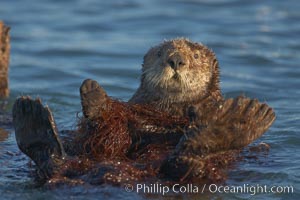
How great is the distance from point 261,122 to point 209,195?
2.21ft

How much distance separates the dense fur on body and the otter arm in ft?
3.18

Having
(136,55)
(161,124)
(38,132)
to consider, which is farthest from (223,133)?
(136,55)

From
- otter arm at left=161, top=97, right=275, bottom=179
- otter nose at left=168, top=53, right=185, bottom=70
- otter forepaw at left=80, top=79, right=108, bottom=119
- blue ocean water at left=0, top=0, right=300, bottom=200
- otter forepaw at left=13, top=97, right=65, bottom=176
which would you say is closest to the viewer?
otter arm at left=161, top=97, right=275, bottom=179

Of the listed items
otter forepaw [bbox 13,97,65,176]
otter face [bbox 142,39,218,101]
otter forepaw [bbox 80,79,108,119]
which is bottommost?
otter forepaw [bbox 13,97,65,176]

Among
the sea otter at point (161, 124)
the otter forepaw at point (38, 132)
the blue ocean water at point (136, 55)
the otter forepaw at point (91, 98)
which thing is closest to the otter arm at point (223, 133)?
the sea otter at point (161, 124)

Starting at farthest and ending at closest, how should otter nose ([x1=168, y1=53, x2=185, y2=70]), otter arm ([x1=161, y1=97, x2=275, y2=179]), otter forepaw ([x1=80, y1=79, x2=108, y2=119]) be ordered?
otter nose ([x1=168, y1=53, x2=185, y2=70]) → otter forepaw ([x1=80, y1=79, x2=108, y2=119]) → otter arm ([x1=161, y1=97, x2=275, y2=179])

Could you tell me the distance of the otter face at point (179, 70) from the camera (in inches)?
256

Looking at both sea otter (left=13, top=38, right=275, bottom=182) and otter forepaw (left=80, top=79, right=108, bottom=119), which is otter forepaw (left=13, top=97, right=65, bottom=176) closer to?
sea otter (left=13, top=38, right=275, bottom=182)

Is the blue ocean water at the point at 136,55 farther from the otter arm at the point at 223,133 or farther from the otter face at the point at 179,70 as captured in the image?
the otter face at the point at 179,70

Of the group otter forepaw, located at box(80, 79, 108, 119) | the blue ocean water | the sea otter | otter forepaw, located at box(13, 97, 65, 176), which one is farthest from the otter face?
otter forepaw, located at box(13, 97, 65, 176)

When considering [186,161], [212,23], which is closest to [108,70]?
[212,23]

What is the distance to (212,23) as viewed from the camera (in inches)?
573

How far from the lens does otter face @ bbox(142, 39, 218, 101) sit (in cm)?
651

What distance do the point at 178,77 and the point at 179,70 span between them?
0.07 m
